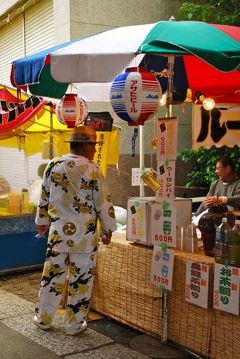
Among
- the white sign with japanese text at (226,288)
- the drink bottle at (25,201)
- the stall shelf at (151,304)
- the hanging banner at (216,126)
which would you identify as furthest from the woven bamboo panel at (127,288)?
the hanging banner at (216,126)

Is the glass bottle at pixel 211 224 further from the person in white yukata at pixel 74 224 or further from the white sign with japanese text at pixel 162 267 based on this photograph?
the person in white yukata at pixel 74 224

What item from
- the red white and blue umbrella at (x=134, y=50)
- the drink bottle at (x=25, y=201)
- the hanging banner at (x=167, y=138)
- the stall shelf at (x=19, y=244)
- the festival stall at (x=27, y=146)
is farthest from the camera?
the drink bottle at (x=25, y=201)

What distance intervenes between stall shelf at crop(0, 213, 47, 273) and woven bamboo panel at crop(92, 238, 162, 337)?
97.3 inches

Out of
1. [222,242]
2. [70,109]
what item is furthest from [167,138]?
[70,109]

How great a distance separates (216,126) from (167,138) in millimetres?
3503

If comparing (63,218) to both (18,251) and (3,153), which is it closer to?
(18,251)

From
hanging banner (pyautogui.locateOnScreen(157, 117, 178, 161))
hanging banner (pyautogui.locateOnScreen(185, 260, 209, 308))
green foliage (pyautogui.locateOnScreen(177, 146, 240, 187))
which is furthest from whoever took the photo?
green foliage (pyautogui.locateOnScreen(177, 146, 240, 187))

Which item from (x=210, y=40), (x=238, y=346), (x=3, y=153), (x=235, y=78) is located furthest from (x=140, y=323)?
(x=3, y=153)

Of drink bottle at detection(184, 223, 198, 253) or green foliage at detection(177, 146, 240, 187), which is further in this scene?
green foliage at detection(177, 146, 240, 187)

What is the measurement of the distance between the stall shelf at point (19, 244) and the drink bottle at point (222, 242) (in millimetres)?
4355

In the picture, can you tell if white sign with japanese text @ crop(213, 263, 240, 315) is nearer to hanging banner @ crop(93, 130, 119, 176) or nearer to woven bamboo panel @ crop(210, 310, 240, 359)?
woven bamboo panel @ crop(210, 310, 240, 359)

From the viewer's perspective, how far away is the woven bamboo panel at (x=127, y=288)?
510 cm

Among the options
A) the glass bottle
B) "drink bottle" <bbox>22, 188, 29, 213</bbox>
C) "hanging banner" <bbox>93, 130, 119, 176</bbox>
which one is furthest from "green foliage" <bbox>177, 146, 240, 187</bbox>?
the glass bottle

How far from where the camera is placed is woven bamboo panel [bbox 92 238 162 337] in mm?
5102
